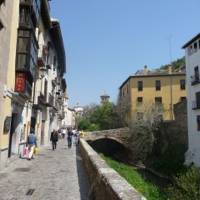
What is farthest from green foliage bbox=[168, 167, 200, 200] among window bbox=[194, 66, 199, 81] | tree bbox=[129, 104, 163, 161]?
tree bbox=[129, 104, 163, 161]

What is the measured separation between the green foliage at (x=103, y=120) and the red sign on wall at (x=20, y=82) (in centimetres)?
4102

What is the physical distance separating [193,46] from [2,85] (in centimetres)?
2683

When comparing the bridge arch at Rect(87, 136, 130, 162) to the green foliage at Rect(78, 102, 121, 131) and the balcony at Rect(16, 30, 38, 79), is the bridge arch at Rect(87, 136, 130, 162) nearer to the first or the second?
the green foliage at Rect(78, 102, 121, 131)

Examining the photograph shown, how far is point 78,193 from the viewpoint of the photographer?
27.8ft

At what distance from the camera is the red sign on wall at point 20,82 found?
46.6 ft

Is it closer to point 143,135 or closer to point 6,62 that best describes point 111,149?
point 143,135

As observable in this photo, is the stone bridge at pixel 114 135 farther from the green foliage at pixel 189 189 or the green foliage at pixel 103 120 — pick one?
the green foliage at pixel 189 189

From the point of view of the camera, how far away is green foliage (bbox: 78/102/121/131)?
56156 mm

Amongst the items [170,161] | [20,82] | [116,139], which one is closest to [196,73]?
[170,161]

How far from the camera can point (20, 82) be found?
1424 centimetres

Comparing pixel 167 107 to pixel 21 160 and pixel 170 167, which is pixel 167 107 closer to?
pixel 170 167

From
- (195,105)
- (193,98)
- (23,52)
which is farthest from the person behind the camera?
(193,98)

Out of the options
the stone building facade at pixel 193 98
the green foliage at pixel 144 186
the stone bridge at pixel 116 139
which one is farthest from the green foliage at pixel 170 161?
the green foliage at pixel 144 186

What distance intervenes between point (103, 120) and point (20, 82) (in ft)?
145
